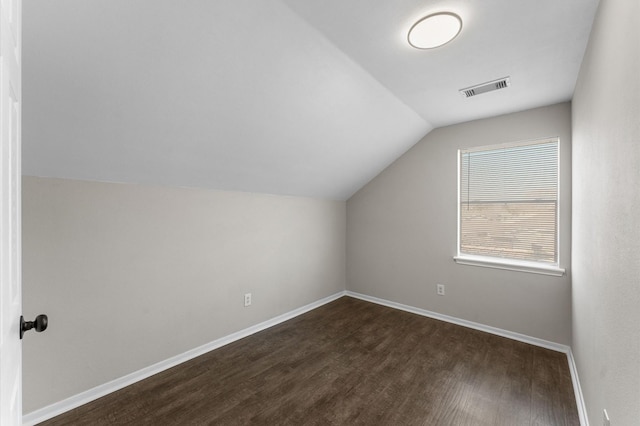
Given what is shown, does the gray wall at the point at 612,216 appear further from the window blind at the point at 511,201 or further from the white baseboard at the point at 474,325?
the window blind at the point at 511,201

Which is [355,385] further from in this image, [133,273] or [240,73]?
[240,73]

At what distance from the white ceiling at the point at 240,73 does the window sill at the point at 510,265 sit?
5.31ft

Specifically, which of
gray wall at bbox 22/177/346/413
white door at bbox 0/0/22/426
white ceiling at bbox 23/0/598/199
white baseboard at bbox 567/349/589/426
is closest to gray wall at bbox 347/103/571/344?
white baseboard at bbox 567/349/589/426

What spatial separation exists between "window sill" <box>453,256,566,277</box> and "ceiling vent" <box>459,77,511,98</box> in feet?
5.80

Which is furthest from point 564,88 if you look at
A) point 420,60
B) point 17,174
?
point 17,174

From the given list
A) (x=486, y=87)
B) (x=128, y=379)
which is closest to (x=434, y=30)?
(x=486, y=87)

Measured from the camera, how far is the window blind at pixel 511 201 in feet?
9.40

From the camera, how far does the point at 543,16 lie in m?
1.58

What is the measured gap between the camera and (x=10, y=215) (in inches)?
30.4

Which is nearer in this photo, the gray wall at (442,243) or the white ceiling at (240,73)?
the white ceiling at (240,73)

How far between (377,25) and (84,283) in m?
2.54

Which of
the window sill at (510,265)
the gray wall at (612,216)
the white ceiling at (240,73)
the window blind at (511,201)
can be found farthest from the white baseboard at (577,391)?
the white ceiling at (240,73)

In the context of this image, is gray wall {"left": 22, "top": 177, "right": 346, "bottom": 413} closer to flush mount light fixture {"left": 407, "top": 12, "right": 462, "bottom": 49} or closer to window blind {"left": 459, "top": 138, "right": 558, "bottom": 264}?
flush mount light fixture {"left": 407, "top": 12, "right": 462, "bottom": 49}

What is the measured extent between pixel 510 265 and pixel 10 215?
365 cm
